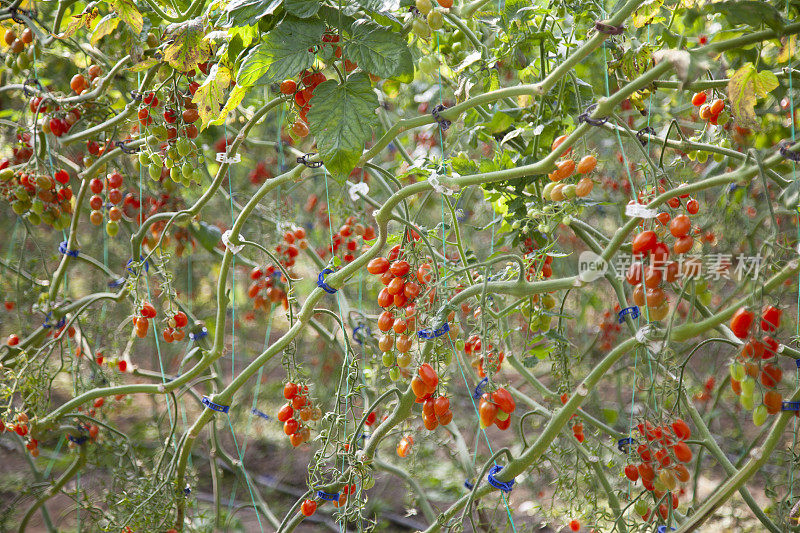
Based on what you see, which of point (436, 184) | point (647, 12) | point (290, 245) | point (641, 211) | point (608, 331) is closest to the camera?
point (641, 211)

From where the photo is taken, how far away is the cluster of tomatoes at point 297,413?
105 cm

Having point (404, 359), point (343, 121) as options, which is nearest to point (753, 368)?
point (404, 359)

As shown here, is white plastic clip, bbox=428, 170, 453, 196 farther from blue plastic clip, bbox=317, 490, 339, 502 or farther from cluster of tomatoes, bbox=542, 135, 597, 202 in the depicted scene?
blue plastic clip, bbox=317, 490, 339, 502

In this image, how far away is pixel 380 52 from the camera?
0.82 meters

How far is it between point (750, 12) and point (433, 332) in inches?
19.6

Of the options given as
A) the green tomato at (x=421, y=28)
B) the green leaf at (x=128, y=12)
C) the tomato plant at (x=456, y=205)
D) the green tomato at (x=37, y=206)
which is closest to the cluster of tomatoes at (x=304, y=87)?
the tomato plant at (x=456, y=205)

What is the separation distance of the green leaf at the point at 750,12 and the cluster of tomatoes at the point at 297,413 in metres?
0.80

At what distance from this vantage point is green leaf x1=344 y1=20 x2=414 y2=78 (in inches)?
32.0

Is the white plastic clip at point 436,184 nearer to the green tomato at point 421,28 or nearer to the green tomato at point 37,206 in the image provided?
the green tomato at point 421,28

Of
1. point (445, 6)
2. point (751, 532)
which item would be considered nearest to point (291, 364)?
point (445, 6)

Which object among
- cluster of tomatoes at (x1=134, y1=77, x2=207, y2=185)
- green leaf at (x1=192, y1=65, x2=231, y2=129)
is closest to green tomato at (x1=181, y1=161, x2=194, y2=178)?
cluster of tomatoes at (x1=134, y1=77, x2=207, y2=185)

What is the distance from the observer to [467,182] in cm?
90

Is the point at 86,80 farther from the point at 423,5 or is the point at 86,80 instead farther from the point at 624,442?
the point at 624,442

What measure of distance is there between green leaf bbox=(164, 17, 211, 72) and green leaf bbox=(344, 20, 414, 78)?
10.0 inches
